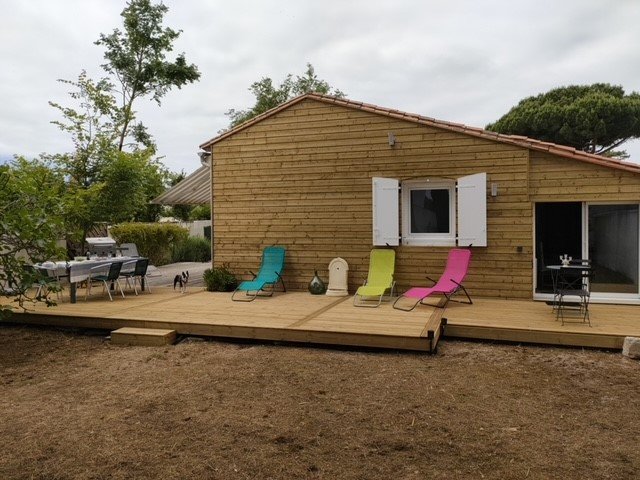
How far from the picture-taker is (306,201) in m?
9.09

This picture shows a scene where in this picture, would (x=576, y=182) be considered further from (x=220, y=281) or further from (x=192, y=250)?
(x=192, y=250)

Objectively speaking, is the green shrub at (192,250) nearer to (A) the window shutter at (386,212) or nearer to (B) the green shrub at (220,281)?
(B) the green shrub at (220,281)

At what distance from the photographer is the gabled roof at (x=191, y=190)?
11.1 metres

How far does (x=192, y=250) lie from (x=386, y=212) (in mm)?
12580

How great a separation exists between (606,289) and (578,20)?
7986 millimetres

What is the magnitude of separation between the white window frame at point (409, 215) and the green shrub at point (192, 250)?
12.3m

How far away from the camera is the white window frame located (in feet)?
27.1

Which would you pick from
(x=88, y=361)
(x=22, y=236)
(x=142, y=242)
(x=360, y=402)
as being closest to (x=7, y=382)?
(x=88, y=361)

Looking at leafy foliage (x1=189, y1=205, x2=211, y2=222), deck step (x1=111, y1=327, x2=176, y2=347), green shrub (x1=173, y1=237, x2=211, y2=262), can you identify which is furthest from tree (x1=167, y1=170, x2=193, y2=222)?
deck step (x1=111, y1=327, x2=176, y2=347)

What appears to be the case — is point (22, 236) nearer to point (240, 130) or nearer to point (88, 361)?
point (88, 361)

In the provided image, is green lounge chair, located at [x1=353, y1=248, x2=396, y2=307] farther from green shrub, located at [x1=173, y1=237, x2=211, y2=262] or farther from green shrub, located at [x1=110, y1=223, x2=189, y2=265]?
green shrub, located at [x1=173, y1=237, x2=211, y2=262]

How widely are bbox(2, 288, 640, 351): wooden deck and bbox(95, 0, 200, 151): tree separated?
1113 cm

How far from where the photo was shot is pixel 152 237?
16750 mm

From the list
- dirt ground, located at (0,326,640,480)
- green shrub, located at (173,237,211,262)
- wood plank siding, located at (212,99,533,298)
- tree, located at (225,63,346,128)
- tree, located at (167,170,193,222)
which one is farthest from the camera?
tree, located at (167,170,193,222)
